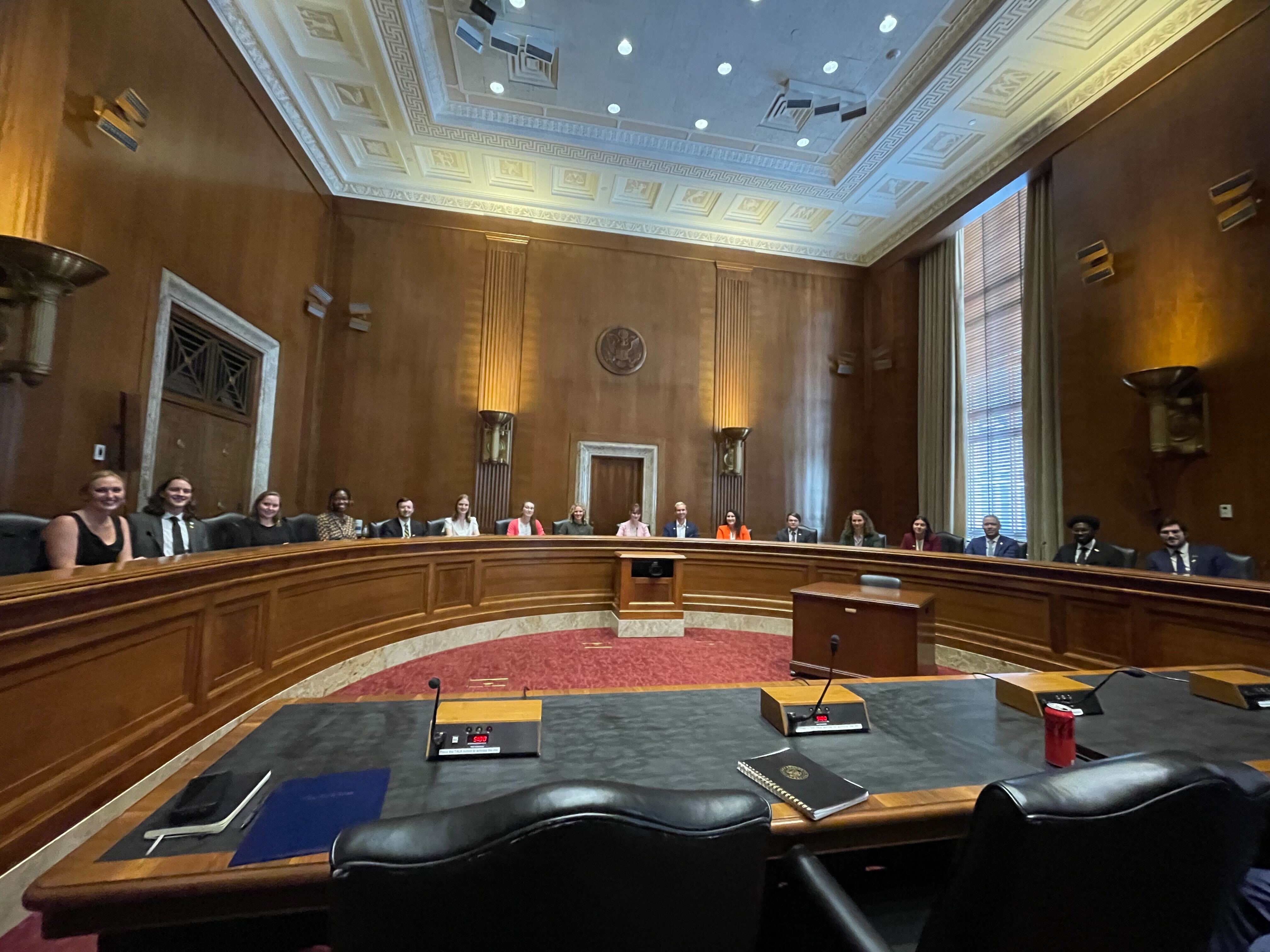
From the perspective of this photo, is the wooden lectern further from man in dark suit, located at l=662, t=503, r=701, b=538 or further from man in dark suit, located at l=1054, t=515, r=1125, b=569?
man in dark suit, located at l=1054, t=515, r=1125, b=569

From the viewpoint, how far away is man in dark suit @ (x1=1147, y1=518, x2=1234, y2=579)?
3990mm

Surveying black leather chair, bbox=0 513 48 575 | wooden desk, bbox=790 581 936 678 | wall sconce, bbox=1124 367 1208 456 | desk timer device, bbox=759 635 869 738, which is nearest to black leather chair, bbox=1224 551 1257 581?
wall sconce, bbox=1124 367 1208 456

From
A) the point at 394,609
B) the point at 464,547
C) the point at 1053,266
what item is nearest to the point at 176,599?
the point at 394,609

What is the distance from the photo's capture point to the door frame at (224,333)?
4254 millimetres

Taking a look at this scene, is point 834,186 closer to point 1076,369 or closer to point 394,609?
point 1076,369

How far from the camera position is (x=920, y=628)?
3336 millimetres

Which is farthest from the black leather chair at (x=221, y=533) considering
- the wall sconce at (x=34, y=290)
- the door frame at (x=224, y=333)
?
the wall sconce at (x=34, y=290)

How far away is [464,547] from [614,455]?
370 cm

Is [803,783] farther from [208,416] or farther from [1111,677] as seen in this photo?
[208,416]

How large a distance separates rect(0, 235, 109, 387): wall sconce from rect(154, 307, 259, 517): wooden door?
1.25 metres

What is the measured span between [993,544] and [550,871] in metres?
5.91

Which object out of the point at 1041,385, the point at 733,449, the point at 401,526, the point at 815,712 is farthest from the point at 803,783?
the point at 733,449

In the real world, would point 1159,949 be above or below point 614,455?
below

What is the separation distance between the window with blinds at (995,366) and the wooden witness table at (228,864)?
6.27 m
